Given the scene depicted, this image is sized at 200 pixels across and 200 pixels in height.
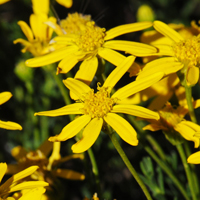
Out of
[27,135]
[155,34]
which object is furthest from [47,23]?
[27,135]

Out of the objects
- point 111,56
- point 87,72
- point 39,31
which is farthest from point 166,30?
point 39,31

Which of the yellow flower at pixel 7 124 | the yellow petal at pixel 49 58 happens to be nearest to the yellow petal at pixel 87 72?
the yellow petal at pixel 49 58

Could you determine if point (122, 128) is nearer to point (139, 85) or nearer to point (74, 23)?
point (139, 85)

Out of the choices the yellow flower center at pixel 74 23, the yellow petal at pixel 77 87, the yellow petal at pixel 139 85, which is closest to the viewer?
the yellow petal at pixel 139 85

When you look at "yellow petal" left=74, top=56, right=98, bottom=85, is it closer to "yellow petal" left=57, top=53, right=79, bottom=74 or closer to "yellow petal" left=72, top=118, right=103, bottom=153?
"yellow petal" left=57, top=53, right=79, bottom=74

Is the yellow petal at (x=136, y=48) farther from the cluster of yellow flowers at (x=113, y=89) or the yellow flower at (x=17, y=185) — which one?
the yellow flower at (x=17, y=185)

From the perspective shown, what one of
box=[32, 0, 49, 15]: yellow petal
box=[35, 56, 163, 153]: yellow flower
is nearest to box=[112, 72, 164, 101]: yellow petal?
box=[35, 56, 163, 153]: yellow flower
